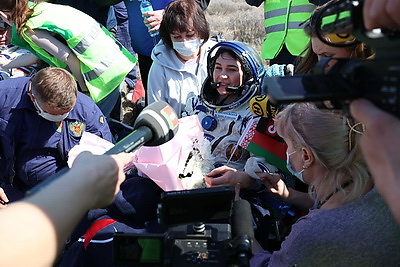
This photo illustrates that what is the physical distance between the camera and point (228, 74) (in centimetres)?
309

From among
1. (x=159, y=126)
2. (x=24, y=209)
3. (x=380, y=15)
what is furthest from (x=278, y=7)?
(x=24, y=209)

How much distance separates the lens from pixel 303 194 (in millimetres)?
2482

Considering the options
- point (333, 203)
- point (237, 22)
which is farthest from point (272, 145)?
point (237, 22)

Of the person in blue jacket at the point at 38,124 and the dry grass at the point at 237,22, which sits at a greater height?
the person in blue jacket at the point at 38,124

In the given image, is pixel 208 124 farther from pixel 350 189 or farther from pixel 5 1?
pixel 5 1

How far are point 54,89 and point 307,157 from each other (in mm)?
1717

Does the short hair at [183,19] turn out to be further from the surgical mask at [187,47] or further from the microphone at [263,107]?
the microphone at [263,107]

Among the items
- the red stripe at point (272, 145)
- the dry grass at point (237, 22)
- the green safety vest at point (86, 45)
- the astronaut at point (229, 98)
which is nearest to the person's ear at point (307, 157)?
the red stripe at point (272, 145)

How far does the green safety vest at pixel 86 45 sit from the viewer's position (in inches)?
148

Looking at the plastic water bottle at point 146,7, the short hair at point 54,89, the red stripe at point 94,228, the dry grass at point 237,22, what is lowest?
the dry grass at point 237,22

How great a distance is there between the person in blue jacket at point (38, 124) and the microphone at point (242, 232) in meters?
1.68

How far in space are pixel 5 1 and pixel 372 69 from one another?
131 inches

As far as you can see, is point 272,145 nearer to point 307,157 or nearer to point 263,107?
point 263,107

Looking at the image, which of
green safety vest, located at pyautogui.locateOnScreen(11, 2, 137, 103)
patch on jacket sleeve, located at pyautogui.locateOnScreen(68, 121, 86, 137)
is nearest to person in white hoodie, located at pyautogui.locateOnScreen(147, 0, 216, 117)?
green safety vest, located at pyautogui.locateOnScreen(11, 2, 137, 103)
